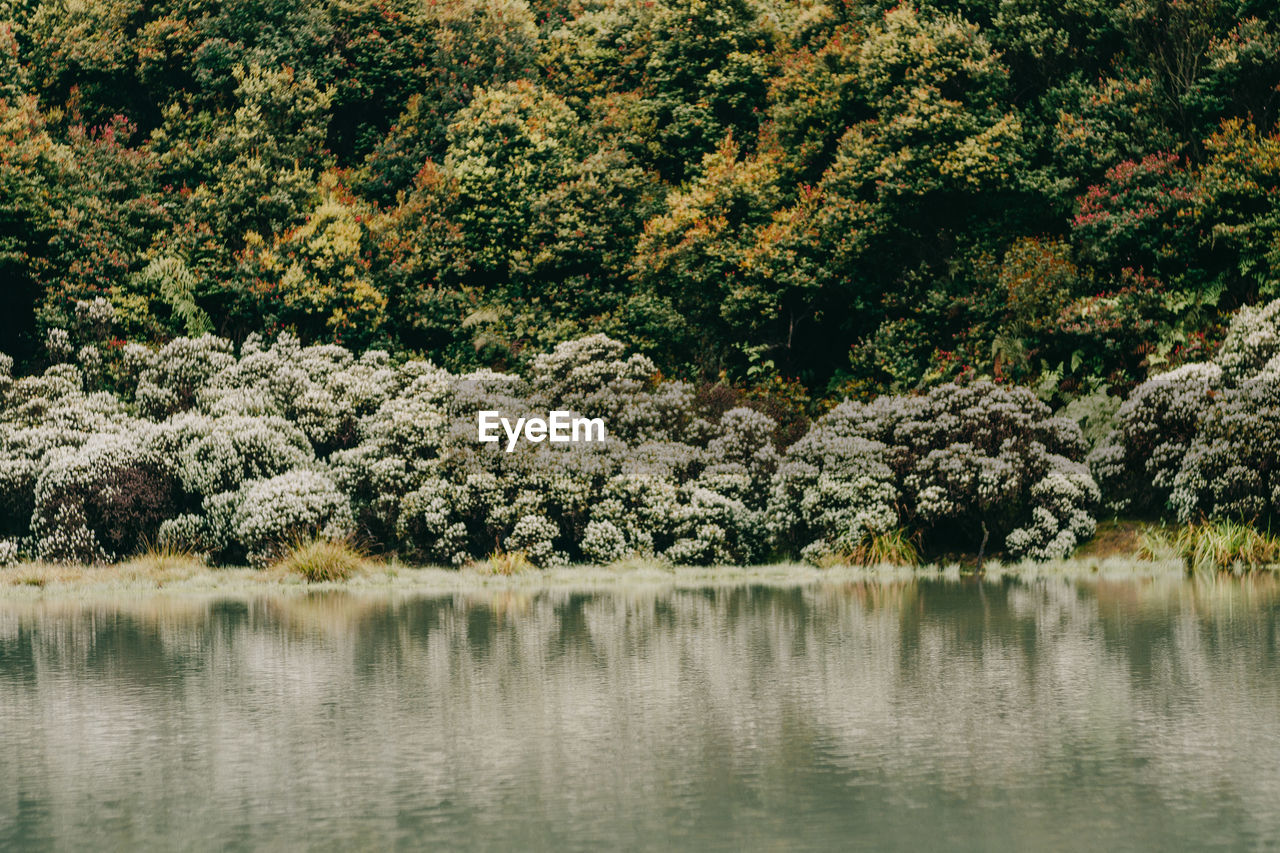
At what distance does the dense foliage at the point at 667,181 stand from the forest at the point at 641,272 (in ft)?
0.39

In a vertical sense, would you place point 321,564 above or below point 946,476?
below

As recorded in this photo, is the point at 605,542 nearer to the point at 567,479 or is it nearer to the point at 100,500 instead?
the point at 567,479

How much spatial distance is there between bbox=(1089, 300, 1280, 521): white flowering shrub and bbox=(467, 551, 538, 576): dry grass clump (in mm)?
10846

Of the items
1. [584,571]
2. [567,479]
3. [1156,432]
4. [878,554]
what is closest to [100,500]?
[567,479]

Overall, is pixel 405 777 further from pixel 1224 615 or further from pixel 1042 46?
pixel 1042 46

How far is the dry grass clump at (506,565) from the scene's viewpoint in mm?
26172

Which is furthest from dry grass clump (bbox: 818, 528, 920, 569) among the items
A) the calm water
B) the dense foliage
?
the calm water

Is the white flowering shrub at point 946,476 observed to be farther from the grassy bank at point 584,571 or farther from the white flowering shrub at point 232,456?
the white flowering shrub at point 232,456

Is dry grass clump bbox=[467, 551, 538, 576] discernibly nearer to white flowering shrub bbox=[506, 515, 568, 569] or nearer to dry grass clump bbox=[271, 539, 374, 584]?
white flowering shrub bbox=[506, 515, 568, 569]

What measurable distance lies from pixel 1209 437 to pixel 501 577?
42.1ft

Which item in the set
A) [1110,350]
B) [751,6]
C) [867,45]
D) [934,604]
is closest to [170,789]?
[934,604]

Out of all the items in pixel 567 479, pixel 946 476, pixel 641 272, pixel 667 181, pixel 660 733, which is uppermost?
pixel 667 181

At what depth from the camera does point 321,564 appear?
25.1 metres

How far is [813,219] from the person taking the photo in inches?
1270
